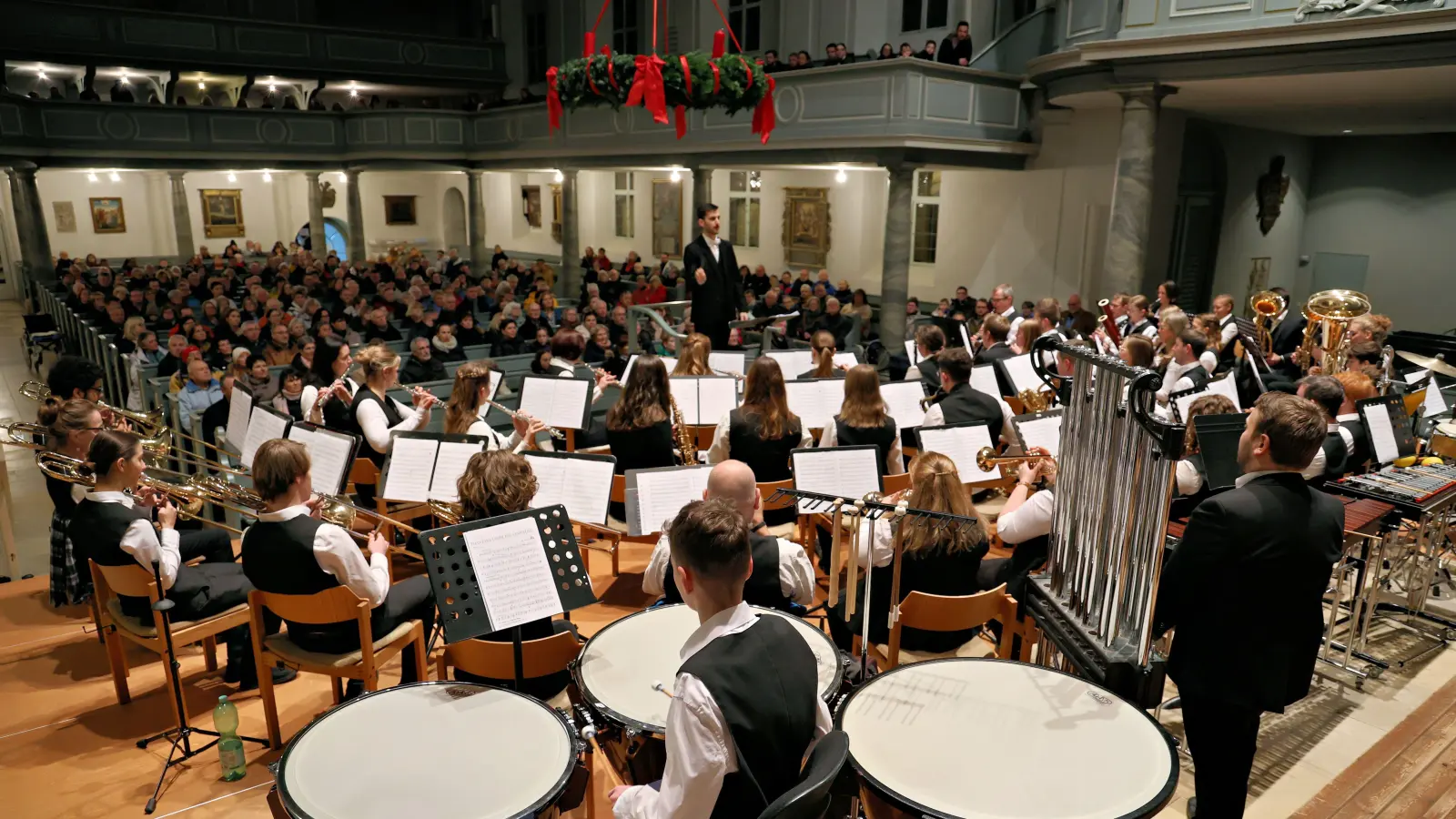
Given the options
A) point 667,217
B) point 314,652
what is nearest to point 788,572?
point 314,652

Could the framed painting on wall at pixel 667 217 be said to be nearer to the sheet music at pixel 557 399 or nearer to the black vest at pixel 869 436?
the sheet music at pixel 557 399

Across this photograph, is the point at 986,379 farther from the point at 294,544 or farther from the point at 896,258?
the point at 896,258

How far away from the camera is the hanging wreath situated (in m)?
5.86

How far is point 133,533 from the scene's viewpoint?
3594 mm

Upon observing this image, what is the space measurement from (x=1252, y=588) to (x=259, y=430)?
195 inches

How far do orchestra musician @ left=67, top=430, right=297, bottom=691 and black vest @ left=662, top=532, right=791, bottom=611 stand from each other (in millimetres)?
2054

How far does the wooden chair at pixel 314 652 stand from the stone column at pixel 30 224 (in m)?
16.1

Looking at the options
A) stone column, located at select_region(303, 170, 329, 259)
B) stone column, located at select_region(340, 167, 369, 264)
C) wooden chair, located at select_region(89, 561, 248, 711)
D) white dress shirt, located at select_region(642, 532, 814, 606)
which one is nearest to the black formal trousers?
white dress shirt, located at select_region(642, 532, 814, 606)

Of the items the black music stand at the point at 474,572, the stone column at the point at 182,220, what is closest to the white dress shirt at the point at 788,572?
the black music stand at the point at 474,572

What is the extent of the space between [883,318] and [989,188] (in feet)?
11.7

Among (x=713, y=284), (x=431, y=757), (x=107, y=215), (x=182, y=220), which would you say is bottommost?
(x=431, y=757)

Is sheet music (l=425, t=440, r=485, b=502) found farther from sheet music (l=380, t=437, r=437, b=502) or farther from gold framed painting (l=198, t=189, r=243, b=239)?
gold framed painting (l=198, t=189, r=243, b=239)

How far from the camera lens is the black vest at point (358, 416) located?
5.38 metres

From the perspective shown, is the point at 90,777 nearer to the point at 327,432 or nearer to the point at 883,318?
the point at 327,432
